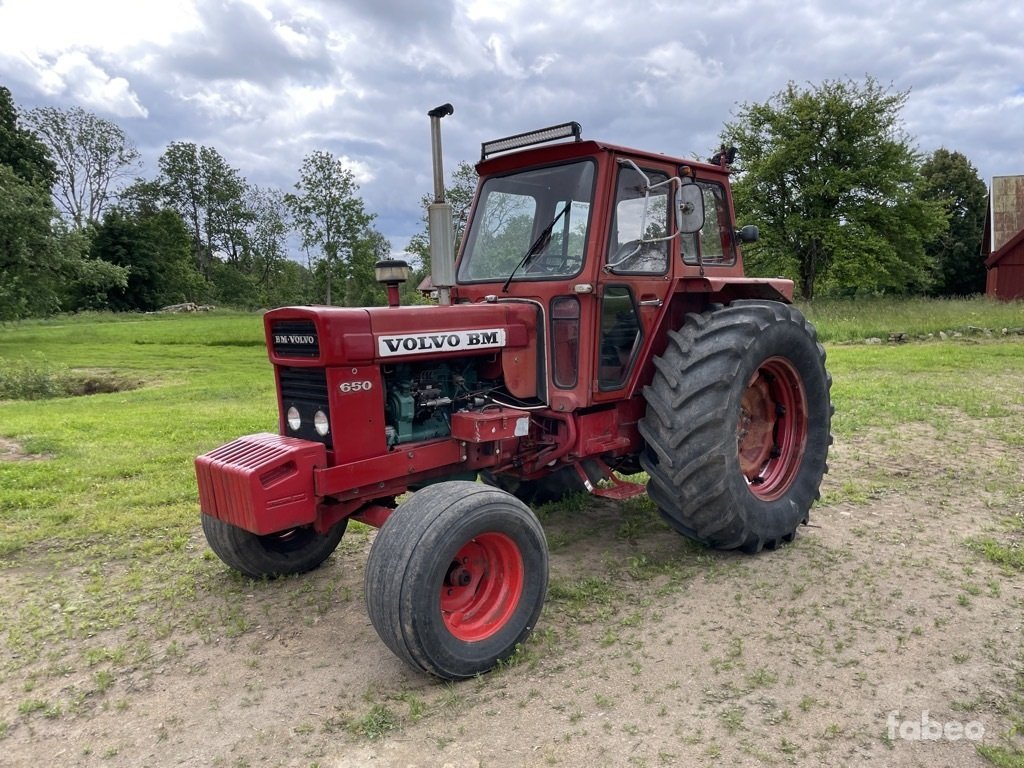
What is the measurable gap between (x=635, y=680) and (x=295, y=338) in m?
2.22

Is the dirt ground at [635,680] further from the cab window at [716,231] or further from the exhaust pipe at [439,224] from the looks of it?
the cab window at [716,231]

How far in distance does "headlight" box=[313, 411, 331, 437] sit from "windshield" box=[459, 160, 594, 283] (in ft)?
4.60

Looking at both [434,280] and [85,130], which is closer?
[434,280]

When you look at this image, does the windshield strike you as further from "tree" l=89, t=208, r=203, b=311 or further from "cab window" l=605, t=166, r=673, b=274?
"tree" l=89, t=208, r=203, b=311

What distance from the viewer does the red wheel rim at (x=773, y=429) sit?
4.79 meters

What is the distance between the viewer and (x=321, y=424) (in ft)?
11.8

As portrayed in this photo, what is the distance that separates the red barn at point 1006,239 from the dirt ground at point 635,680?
93.3ft

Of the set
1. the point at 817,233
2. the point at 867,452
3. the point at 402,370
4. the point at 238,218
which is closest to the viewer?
the point at 402,370

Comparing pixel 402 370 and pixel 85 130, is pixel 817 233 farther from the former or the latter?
pixel 85 130

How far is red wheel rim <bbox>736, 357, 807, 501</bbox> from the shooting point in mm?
4793

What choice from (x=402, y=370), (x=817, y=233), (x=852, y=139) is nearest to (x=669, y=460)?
(x=402, y=370)

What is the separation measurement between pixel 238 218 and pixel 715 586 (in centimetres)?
5703

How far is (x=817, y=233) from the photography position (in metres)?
27.4

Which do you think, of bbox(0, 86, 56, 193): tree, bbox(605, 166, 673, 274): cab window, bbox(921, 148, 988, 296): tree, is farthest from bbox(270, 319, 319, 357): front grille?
bbox(921, 148, 988, 296): tree
